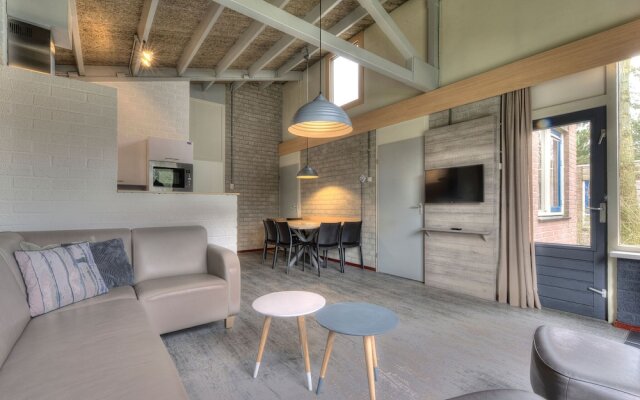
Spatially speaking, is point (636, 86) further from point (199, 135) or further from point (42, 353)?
point (199, 135)

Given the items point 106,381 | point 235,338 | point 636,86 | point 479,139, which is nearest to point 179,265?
point 235,338

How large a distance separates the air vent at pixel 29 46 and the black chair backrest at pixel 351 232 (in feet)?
13.9

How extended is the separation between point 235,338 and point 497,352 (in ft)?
6.88

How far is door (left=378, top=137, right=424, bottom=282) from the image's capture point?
455 centimetres

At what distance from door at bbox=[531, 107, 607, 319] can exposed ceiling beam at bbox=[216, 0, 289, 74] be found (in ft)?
12.4

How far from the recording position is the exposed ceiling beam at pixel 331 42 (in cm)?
298

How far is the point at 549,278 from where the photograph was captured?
3260 mm

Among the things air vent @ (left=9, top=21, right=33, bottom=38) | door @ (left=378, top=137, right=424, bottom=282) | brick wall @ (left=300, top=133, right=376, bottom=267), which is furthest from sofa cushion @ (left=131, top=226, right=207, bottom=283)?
brick wall @ (left=300, top=133, right=376, bottom=267)

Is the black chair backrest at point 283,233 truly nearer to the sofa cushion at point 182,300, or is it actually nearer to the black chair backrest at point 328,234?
the black chair backrest at point 328,234

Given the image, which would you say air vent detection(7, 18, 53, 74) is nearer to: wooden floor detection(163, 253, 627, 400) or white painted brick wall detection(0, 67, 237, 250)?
white painted brick wall detection(0, 67, 237, 250)

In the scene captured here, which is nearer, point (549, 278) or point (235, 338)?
point (235, 338)

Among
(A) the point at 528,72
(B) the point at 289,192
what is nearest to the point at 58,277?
(A) the point at 528,72

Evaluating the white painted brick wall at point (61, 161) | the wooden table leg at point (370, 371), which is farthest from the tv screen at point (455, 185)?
the white painted brick wall at point (61, 161)

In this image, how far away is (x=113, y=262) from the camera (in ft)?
7.96
